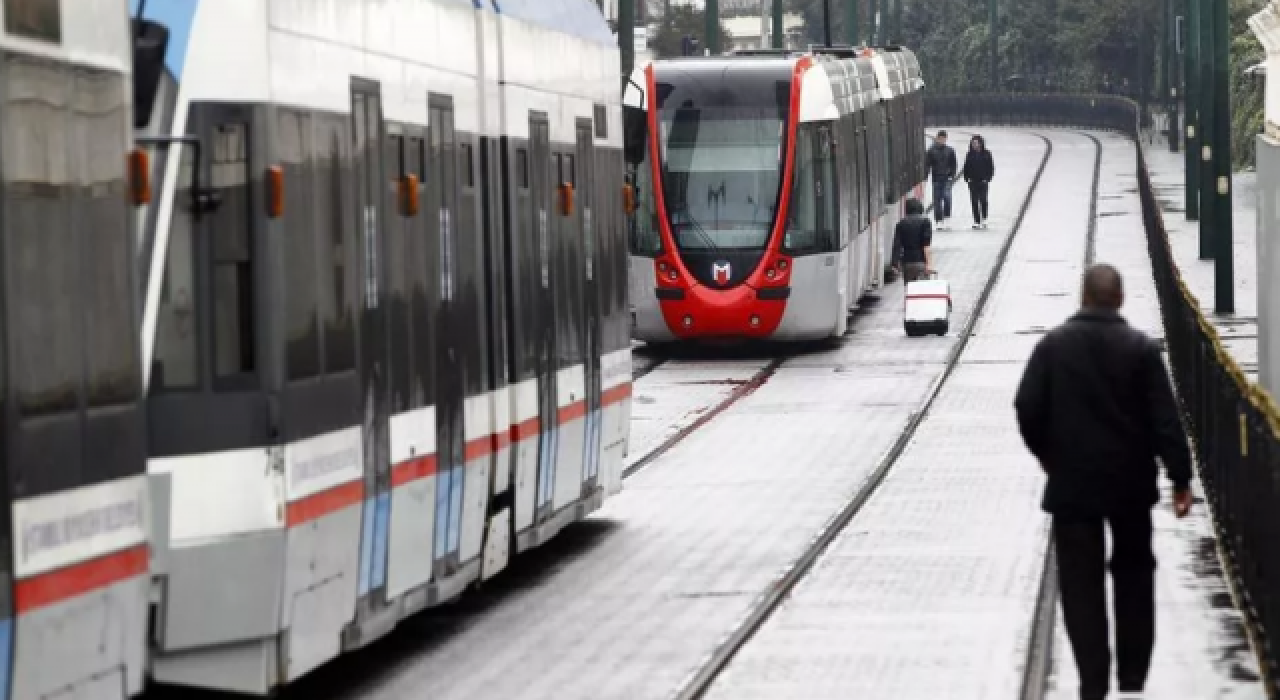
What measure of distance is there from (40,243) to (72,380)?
1.40 feet

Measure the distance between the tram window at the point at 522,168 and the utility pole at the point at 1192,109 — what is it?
1492 inches

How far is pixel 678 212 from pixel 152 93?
75.8 ft

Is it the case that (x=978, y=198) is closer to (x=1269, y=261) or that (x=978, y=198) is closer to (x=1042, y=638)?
(x=1269, y=261)

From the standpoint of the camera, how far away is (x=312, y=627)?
1205cm

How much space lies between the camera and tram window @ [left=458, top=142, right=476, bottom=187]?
14.8m

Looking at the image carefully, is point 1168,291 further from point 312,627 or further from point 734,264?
point 312,627

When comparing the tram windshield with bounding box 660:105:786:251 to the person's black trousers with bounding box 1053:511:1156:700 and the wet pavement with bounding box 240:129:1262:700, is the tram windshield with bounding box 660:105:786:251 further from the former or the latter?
the person's black trousers with bounding box 1053:511:1156:700

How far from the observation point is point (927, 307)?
119 ft

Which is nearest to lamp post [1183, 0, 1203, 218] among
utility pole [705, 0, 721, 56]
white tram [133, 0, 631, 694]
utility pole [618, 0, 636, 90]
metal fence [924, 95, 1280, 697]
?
utility pole [705, 0, 721, 56]

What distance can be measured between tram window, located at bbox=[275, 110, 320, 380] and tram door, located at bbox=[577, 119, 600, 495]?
6076mm

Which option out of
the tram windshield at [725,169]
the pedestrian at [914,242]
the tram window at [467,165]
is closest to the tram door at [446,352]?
the tram window at [467,165]

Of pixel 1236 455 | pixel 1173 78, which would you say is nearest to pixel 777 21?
pixel 1173 78

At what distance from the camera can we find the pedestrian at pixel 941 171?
55156mm

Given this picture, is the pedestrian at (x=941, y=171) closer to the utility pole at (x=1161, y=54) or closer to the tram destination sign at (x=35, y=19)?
the utility pole at (x=1161, y=54)
